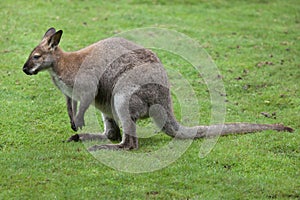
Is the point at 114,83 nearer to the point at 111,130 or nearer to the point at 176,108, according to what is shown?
the point at 111,130

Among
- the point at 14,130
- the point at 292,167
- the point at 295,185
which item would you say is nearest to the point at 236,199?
the point at 295,185

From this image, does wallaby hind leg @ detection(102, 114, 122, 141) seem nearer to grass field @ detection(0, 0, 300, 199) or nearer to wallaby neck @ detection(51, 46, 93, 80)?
grass field @ detection(0, 0, 300, 199)

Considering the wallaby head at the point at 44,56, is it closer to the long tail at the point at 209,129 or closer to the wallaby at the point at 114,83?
the wallaby at the point at 114,83

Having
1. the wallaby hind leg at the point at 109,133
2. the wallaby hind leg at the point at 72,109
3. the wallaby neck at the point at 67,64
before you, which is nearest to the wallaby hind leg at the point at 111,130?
the wallaby hind leg at the point at 109,133

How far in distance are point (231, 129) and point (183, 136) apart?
29.0 inches

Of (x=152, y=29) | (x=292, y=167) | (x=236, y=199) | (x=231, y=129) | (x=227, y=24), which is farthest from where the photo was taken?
(x=227, y=24)

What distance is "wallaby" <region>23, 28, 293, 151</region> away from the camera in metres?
7.30

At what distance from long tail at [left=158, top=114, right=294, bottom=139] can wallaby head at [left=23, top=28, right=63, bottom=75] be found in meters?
1.85

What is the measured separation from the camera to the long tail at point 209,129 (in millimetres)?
7660

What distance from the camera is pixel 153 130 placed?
8.20m

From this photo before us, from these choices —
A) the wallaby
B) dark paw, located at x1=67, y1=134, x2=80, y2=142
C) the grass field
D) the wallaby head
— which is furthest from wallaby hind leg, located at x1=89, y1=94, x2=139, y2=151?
the wallaby head

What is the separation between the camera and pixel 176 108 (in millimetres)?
9523

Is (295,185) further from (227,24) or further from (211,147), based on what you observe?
(227,24)

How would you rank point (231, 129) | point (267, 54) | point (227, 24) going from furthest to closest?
1. point (227, 24)
2. point (267, 54)
3. point (231, 129)
